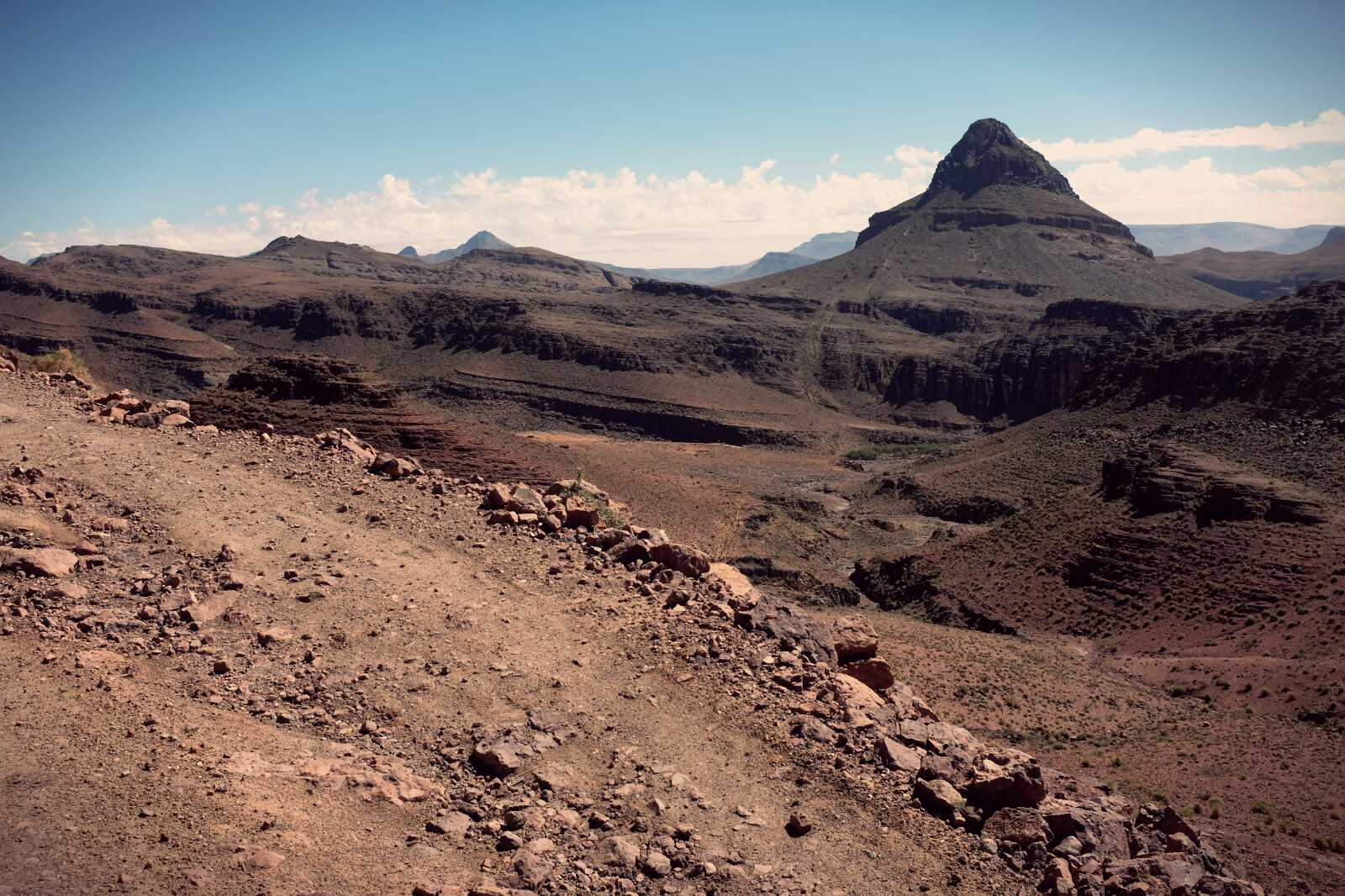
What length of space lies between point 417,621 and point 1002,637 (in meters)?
24.1

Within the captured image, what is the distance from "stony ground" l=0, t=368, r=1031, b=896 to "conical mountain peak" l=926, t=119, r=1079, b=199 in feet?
570

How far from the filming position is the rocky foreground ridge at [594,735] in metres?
9.12

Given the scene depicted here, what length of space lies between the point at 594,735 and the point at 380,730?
7.65 feet

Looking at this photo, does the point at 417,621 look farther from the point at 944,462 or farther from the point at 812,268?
the point at 812,268

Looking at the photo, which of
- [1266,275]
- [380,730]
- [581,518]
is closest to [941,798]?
[380,730]

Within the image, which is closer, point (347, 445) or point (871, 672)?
point (871, 672)

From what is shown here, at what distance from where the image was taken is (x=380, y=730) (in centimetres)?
1018

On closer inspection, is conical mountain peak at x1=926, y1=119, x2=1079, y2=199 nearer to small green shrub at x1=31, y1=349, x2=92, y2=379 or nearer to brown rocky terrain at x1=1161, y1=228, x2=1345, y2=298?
brown rocky terrain at x1=1161, y1=228, x2=1345, y2=298

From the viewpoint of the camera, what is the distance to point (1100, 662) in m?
29.0

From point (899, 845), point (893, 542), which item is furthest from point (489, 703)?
point (893, 542)

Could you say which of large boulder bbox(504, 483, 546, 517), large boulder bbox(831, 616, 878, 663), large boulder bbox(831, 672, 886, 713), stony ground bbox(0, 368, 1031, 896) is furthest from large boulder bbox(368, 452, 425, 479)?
large boulder bbox(831, 672, 886, 713)

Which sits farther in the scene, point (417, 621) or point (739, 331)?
point (739, 331)

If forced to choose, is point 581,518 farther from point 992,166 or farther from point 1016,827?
point 992,166

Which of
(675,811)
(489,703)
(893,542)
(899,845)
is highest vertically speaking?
(489,703)
